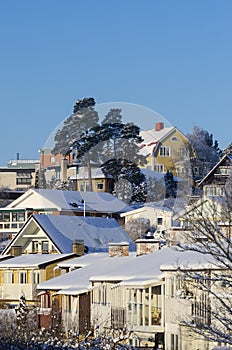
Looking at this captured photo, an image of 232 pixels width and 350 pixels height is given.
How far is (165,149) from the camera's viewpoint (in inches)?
1623

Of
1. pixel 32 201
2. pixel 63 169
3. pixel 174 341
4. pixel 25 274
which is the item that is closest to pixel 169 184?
pixel 25 274

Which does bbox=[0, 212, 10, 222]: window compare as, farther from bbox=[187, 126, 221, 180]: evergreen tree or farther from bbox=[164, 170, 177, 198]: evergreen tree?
bbox=[164, 170, 177, 198]: evergreen tree

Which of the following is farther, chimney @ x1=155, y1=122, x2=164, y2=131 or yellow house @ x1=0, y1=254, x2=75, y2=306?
yellow house @ x1=0, y1=254, x2=75, y2=306

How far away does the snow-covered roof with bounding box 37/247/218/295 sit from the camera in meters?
30.3

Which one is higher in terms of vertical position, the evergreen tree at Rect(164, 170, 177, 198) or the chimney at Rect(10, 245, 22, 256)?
the evergreen tree at Rect(164, 170, 177, 198)

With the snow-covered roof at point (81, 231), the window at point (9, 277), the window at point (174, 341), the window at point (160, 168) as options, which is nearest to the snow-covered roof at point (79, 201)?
Result: the snow-covered roof at point (81, 231)

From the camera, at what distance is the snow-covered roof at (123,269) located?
3034cm

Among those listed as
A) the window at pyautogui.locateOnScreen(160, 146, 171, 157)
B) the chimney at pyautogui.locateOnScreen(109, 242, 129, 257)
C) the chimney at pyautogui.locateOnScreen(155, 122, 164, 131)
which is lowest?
the chimney at pyautogui.locateOnScreen(109, 242, 129, 257)

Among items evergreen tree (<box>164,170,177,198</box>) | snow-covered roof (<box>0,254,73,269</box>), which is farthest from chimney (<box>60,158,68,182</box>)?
evergreen tree (<box>164,170,177,198</box>)

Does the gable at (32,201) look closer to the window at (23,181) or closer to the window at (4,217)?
the window at (4,217)

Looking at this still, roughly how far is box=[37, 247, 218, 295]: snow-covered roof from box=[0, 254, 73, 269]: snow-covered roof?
190 inches

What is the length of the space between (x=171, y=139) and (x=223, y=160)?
29330 millimetres

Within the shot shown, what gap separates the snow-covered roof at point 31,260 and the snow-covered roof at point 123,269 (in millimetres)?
4828

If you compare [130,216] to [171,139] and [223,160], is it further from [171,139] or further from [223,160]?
[171,139]
